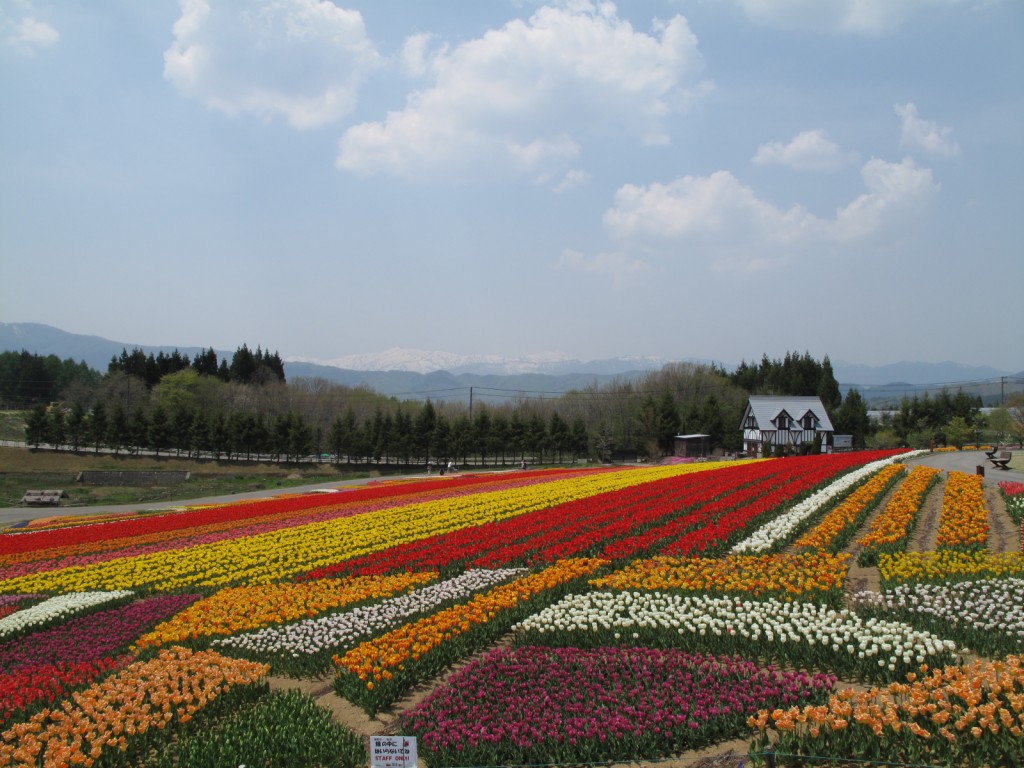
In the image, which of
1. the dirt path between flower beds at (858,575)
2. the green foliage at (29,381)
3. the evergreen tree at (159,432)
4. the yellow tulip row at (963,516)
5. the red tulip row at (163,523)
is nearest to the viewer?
the dirt path between flower beds at (858,575)

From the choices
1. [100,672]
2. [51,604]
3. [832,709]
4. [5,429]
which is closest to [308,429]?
[5,429]

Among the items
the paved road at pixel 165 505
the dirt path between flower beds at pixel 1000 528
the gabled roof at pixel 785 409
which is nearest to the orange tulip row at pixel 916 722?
A: the dirt path between flower beds at pixel 1000 528

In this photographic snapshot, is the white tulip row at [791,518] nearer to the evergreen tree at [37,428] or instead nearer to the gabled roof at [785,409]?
the gabled roof at [785,409]

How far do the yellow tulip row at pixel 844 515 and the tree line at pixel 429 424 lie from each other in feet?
150

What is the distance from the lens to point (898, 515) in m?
16.8

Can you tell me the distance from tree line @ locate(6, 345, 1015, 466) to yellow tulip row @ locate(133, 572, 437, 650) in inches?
2419

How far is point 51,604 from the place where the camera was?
13.6 meters

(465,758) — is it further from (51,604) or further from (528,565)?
(51,604)

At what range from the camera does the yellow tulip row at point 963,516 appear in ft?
46.4

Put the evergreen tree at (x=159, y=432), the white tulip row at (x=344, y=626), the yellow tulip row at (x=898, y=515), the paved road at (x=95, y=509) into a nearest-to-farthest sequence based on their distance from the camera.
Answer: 1. the white tulip row at (x=344, y=626)
2. the yellow tulip row at (x=898, y=515)
3. the paved road at (x=95, y=509)
4. the evergreen tree at (x=159, y=432)

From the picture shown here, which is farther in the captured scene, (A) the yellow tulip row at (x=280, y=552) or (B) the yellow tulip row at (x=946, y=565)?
(A) the yellow tulip row at (x=280, y=552)

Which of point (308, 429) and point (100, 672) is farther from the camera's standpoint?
point (308, 429)

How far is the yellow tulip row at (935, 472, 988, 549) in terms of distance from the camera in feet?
46.4

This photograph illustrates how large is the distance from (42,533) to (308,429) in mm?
53091
